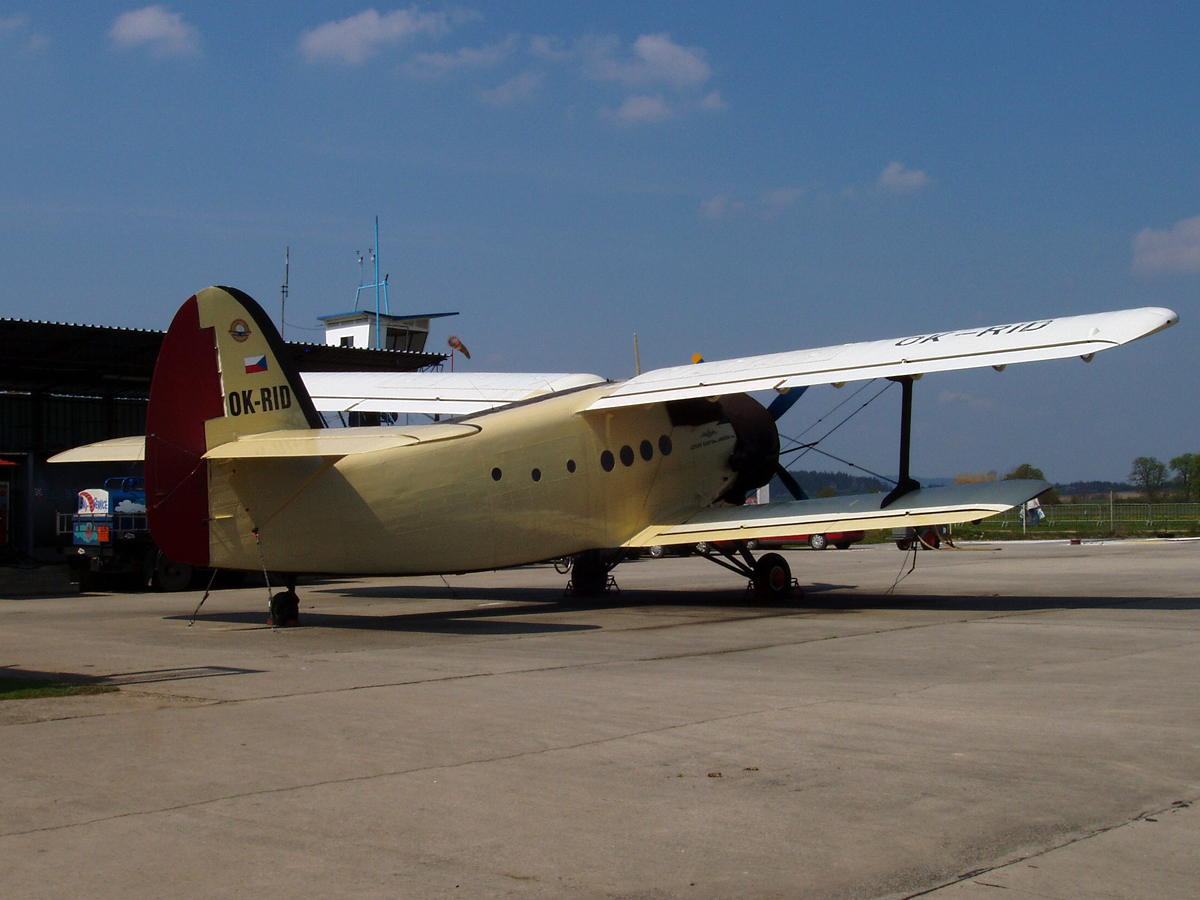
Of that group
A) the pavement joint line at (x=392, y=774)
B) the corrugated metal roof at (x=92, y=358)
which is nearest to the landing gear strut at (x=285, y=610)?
the pavement joint line at (x=392, y=774)

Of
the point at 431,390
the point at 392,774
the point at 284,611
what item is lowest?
Result: the point at 392,774

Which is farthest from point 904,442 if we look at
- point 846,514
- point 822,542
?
point 822,542

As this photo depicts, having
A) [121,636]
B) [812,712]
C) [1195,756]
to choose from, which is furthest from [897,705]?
[121,636]

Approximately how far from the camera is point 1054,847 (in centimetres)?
502

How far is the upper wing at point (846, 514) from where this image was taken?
15766 mm

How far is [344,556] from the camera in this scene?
1516 centimetres

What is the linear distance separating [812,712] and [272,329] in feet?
34.7

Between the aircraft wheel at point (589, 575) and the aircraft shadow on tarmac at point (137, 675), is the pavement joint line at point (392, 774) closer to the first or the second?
the aircraft shadow on tarmac at point (137, 675)

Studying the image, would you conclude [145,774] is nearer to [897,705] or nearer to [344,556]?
[897,705]

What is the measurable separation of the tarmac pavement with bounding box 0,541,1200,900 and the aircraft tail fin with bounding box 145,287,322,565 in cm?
156

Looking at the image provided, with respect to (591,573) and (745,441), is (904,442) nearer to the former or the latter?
(745,441)

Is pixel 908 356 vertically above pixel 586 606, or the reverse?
pixel 908 356

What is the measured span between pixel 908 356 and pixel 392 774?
10.7 metres

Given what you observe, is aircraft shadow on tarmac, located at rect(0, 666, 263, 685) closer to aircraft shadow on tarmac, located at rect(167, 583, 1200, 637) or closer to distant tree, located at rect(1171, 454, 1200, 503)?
aircraft shadow on tarmac, located at rect(167, 583, 1200, 637)
